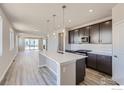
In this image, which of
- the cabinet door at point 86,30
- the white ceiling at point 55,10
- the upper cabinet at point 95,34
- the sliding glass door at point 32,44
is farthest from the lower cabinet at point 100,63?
the sliding glass door at point 32,44

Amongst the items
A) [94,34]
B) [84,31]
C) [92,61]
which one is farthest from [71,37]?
[92,61]

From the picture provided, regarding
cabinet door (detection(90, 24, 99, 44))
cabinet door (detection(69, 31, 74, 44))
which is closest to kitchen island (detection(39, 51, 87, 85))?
cabinet door (detection(90, 24, 99, 44))

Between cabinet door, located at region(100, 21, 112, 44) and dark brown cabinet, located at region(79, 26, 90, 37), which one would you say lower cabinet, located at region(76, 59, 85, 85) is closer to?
cabinet door, located at region(100, 21, 112, 44)

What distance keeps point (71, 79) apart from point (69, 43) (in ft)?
18.0

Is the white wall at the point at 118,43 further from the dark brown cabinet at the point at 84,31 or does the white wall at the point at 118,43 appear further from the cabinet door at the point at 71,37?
the cabinet door at the point at 71,37

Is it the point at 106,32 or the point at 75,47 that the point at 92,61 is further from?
the point at 75,47

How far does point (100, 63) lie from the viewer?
197 inches

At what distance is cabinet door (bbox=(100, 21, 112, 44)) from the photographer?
189 inches

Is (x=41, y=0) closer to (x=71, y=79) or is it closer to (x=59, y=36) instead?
(x=71, y=79)

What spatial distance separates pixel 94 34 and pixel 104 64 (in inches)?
67.2

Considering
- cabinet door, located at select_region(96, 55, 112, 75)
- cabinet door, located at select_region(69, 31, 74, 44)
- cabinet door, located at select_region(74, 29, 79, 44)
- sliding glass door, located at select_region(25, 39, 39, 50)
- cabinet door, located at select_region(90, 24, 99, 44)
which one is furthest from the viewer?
sliding glass door, located at select_region(25, 39, 39, 50)

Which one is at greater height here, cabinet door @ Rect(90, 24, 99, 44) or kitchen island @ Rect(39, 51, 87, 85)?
cabinet door @ Rect(90, 24, 99, 44)

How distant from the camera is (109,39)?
190 inches
